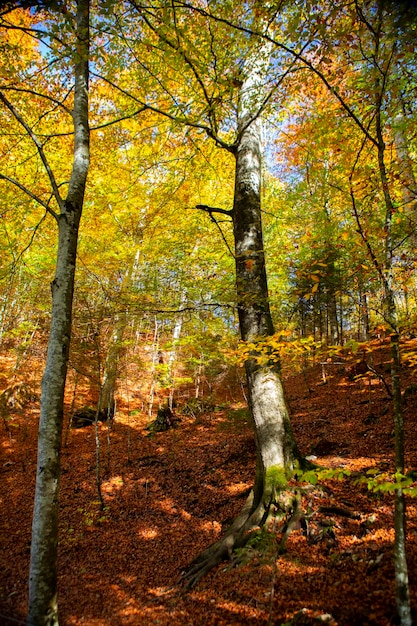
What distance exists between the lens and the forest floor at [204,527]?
110 inches

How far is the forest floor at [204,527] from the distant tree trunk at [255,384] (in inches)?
14.7

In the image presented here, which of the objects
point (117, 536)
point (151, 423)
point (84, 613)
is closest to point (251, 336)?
point (84, 613)

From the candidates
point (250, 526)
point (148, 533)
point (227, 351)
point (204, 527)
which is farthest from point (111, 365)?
point (250, 526)

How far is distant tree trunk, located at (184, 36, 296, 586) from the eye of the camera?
3854 mm

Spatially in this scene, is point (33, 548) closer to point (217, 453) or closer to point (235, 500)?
point (235, 500)

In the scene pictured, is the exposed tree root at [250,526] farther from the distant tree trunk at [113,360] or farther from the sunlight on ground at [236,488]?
the distant tree trunk at [113,360]

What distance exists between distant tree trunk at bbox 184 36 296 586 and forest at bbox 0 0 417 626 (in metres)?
0.02

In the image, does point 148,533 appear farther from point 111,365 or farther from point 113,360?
point 111,365

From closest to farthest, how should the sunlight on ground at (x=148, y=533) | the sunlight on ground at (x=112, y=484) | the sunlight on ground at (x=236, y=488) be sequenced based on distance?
the sunlight on ground at (x=148, y=533) < the sunlight on ground at (x=236, y=488) < the sunlight on ground at (x=112, y=484)

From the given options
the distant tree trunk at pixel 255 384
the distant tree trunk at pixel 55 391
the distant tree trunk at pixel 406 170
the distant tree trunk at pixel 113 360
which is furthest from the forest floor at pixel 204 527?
the distant tree trunk at pixel 406 170

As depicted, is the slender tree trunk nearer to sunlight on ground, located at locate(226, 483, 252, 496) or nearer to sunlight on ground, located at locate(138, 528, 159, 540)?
sunlight on ground, located at locate(226, 483, 252, 496)

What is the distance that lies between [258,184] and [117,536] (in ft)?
21.7

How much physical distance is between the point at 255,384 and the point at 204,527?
273 centimetres

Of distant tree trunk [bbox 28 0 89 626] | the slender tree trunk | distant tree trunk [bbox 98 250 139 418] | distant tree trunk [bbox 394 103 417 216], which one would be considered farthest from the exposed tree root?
distant tree trunk [bbox 98 250 139 418]
